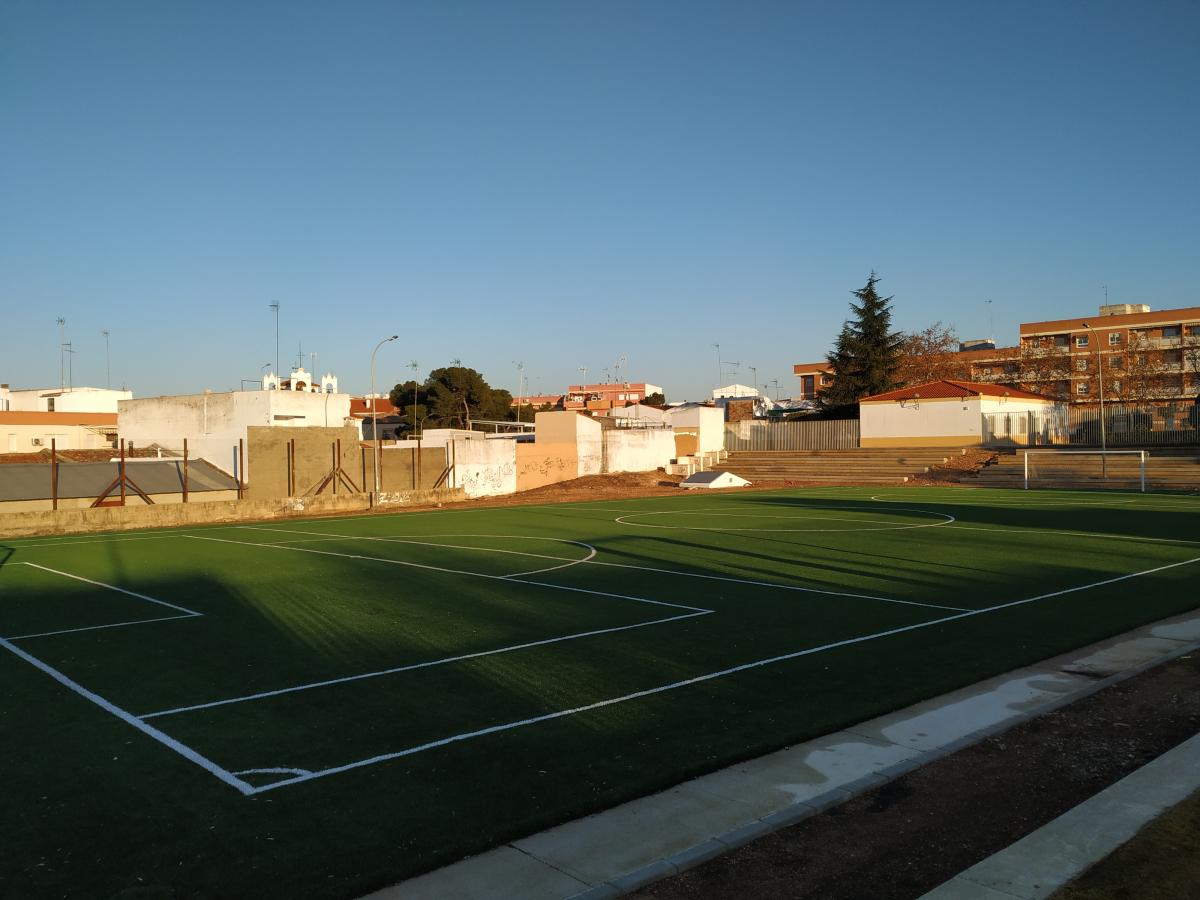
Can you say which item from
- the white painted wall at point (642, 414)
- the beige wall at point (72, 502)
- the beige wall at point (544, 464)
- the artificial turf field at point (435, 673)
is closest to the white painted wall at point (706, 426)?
the white painted wall at point (642, 414)

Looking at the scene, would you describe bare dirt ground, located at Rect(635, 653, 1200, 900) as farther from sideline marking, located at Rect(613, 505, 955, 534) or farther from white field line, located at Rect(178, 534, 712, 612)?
sideline marking, located at Rect(613, 505, 955, 534)

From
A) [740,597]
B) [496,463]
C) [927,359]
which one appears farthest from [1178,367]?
[740,597]

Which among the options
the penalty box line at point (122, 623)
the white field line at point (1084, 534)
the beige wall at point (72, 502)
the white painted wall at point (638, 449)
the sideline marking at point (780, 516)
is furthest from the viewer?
the white painted wall at point (638, 449)

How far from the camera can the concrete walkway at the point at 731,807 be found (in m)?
5.42

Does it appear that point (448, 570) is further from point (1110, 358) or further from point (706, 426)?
point (1110, 358)

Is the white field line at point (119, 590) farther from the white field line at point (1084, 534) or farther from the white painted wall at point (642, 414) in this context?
the white painted wall at point (642, 414)

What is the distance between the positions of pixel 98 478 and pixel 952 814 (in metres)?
37.0

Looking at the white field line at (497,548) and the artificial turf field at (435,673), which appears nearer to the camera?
the artificial turf field at (435,673)

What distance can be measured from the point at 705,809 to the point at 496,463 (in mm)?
40846

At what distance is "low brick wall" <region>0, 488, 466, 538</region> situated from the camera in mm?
28844

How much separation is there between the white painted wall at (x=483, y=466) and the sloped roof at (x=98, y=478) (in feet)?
33.3

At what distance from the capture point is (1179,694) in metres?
9.00

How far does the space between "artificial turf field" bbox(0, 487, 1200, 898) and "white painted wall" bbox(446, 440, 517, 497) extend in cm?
2200

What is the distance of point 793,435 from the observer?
2594 inches
